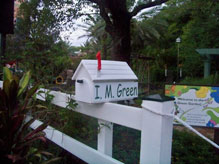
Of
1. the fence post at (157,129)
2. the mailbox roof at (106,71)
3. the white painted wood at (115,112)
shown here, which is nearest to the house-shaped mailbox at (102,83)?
the mailbox roof at (106,71)

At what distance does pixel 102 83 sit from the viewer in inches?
78.4

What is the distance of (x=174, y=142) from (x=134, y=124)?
166cm

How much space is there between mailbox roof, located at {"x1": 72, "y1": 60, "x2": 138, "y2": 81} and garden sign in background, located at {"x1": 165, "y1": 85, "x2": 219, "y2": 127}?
1.46 m

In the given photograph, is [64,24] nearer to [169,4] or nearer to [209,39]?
[209,39]

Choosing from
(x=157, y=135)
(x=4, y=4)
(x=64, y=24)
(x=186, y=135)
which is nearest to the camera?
(x=157, y=135)

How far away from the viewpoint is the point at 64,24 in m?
6.43

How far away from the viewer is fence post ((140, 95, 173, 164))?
144 centimetres

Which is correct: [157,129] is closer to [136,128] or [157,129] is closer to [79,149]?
[136,128]

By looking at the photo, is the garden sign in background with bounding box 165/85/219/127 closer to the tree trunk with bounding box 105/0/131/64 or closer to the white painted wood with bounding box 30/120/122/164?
the white painted wood with bounding box 30/120/122/164

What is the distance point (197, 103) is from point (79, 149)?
216 cm

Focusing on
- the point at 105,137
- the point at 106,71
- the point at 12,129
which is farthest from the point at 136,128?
the point at 12,129

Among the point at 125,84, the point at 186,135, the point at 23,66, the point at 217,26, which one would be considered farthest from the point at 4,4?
the point at 217,26

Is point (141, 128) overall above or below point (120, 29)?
below

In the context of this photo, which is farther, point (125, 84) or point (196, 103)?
point (196, 103)
